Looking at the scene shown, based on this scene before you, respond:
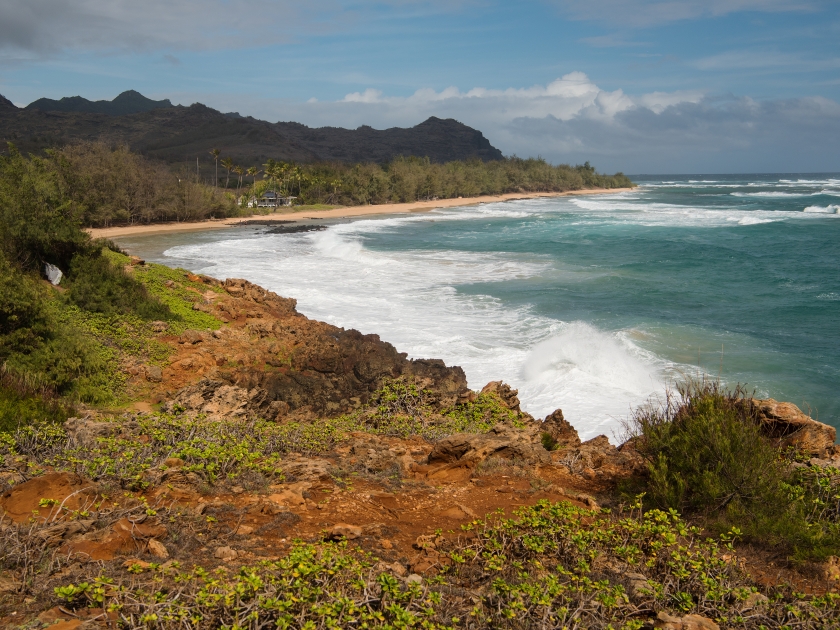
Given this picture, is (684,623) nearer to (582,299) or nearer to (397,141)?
(582,299)

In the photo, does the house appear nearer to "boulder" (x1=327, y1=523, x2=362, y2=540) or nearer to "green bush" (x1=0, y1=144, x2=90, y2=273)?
"green bush" (x1=0, y1=144, x2=90, y2=273)

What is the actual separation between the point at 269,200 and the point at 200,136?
6250 cm

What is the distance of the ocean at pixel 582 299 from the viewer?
44.7ft

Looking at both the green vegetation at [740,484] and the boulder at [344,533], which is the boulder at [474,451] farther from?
the boulder at [344,533]

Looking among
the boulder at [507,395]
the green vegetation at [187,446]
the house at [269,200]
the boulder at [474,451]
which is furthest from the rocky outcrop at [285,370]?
the house at [269,200]

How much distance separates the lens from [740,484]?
18.3 feet

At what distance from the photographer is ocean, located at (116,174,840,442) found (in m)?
13.6

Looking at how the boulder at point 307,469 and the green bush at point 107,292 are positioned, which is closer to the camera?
the boulder at point 307,469

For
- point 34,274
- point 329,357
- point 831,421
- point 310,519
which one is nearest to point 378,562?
point 310,519

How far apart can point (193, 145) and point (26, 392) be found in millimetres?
115665

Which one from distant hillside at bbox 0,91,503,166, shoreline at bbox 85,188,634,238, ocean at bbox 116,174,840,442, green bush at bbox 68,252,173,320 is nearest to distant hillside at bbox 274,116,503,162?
distant hillside at bbox 0,91,503,166

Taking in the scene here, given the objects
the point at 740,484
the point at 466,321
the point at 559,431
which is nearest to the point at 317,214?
the point at 466,321

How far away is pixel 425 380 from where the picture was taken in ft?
35.9

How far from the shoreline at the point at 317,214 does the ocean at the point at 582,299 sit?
3.67 meters
